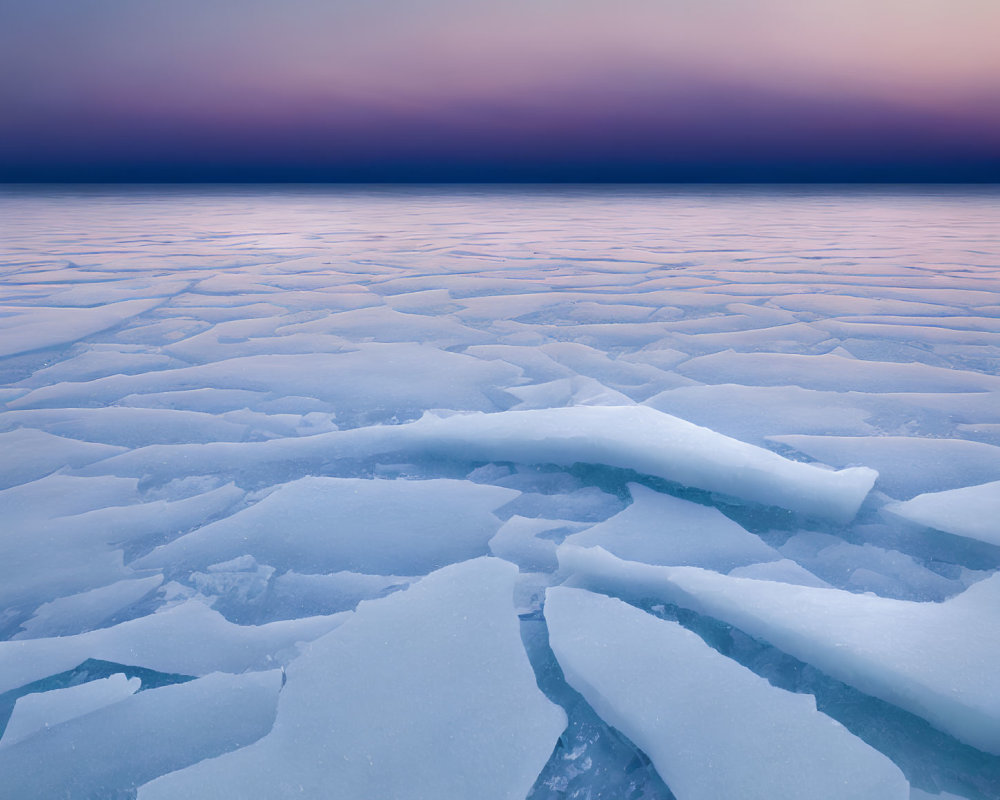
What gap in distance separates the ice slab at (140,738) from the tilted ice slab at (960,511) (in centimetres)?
104

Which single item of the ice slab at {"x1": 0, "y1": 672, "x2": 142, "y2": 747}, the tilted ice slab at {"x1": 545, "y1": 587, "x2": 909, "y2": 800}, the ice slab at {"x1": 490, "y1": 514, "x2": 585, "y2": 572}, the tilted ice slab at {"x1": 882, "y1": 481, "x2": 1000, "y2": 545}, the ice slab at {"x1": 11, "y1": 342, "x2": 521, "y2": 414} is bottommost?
the ice slab at {"x1": 11, "y1": 342, "x2": 521, "y2": 414}

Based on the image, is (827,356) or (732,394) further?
(827,356)

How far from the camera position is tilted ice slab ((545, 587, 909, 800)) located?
0.62 metres

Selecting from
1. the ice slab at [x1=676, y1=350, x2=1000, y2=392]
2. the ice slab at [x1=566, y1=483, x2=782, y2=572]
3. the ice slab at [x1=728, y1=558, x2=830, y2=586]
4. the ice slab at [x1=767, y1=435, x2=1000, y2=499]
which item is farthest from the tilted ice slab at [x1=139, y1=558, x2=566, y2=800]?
the ice slab at [x1=676, y1=350, x2=1000, y2=392]

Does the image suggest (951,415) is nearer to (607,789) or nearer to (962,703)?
(962,703)

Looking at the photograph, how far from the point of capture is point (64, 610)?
2.96ft

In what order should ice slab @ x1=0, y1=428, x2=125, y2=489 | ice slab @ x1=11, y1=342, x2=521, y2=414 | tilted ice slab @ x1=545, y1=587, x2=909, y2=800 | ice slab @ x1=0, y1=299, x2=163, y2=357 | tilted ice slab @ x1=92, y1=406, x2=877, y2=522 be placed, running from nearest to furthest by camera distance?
tilted ice slab @ x1=545, y1=587, x2=909, y2=800, tilted ice slab @ x1=92, y1=406, x2=877, y2=522, ice slab @ x1=0, y1=428, x2=125, y2=489, ice slab @ x1=11, y1=342, x2=521, y2=414, ice slab @ x1=0, y1=299, x2=163, y2=357

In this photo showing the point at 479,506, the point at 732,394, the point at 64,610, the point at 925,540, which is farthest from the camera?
the point at 732,394

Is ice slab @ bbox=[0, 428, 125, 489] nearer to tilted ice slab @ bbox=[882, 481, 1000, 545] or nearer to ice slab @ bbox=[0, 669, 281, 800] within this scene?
ice slab @ bbox=[0, 669, 281, 800]

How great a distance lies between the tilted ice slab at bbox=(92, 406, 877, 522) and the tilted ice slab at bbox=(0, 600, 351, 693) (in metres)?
0.50

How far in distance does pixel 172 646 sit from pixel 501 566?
44 centimetres

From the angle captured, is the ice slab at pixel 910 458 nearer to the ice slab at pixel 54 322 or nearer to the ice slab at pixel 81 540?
the ice slab at pixel 81 540

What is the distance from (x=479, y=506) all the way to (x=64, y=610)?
640 mm

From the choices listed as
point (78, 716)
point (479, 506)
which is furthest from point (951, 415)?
point (78, 716)
